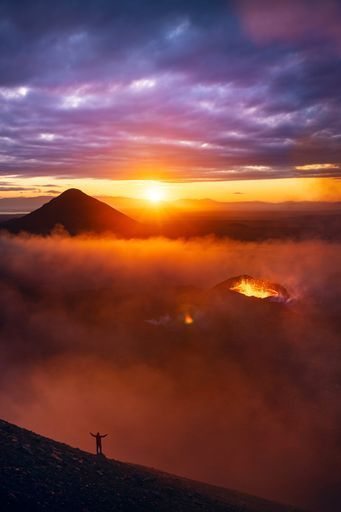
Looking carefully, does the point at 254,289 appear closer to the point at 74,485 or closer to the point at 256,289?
the point at 256,289

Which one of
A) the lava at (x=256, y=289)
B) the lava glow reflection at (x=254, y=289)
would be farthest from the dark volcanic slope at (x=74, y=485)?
the lava at (x=256, y=289)

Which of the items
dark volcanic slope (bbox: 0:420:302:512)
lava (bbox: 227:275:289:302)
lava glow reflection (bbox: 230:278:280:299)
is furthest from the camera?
lava (bbox: 227:275:289:302)

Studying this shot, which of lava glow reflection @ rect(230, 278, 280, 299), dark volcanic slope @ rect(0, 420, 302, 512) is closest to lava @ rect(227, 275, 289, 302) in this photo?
lava glow reflection @ rect(230, 278, 280, 299)

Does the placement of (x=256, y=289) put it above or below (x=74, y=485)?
below

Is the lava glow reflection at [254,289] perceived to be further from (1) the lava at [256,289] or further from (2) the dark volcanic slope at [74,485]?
(2) the dark volcanic slope at [74,485]

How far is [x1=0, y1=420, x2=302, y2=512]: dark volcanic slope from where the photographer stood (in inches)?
930

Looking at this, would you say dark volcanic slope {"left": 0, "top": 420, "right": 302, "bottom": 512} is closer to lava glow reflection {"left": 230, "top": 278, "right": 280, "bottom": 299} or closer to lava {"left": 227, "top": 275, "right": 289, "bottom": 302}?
lava glow reflection {"left": 230, "top": 278, "right": 280, "bottom": 299}

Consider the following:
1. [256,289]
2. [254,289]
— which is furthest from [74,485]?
[256,289]

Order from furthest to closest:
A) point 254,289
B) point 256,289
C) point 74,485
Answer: point 256,289 → point 254,289 → point 74,485

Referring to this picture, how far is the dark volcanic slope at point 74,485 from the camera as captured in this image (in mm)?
23625

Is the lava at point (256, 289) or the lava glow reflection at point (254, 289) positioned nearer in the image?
the lava glow reflection at point (254, 289)

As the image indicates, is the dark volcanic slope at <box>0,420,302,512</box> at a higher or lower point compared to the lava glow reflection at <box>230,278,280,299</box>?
higher

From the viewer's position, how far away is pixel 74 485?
26.3 metres

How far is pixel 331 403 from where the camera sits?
93.1 m
